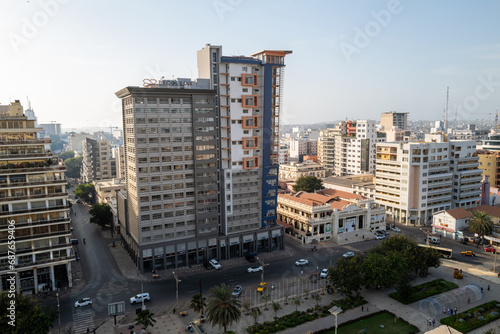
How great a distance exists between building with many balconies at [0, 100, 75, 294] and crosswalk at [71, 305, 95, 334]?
37.4ft

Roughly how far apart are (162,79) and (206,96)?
1044cm

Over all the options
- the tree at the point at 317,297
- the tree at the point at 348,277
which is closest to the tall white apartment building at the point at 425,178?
the tree at the point at 348,277

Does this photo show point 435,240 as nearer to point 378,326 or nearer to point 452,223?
point 452,223

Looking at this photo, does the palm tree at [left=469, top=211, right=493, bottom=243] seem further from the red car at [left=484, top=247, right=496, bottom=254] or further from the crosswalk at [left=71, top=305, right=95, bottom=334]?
the crosswalk at [left=71, top=305, right=95, bottom=334]

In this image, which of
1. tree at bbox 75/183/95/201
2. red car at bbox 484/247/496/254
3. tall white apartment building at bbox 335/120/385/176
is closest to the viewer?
red car at bbox 484/247/496/254

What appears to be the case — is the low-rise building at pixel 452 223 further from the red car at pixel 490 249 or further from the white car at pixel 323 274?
the white car at pixel 323 274

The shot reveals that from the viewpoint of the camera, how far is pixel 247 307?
6419 cm

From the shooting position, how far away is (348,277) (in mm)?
68250

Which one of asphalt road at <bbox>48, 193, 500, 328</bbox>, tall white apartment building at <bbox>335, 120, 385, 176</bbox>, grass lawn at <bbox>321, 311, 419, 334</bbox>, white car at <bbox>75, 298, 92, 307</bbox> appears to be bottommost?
grass lawn at <bbox>321, 311, 419, 334</bbox>

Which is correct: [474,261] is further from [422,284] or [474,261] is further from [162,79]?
[162,79]

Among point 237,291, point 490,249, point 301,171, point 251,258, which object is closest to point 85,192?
point 251,258

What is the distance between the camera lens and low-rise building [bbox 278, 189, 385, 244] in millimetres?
104875

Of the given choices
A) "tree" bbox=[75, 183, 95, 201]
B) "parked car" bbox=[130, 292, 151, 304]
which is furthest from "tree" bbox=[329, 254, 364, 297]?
"tree" bbox=[75, 183, 95, 201]

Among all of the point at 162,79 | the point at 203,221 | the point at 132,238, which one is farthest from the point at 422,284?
the point at 162,79
